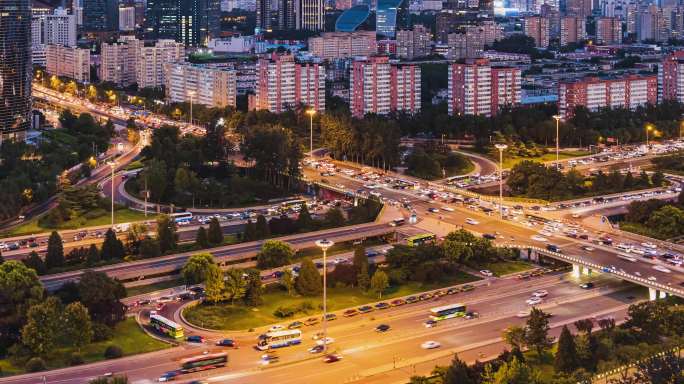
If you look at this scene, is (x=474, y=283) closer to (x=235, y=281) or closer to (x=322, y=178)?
(x=235, y=281)

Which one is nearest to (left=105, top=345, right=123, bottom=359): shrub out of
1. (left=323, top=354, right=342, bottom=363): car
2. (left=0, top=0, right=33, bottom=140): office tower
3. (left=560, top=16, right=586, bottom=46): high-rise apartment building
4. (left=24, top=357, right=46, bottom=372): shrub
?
(left=24, top=357, right=46, bottom=372): shrub

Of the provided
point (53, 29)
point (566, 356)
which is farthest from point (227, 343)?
point (53, 29)

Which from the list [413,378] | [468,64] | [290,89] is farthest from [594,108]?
[413,378]

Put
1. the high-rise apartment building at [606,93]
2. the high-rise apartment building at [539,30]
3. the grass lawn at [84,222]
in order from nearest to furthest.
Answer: the grass lawn at [84,222]
the high-rise apartment building at [606,93]
the high-rise apartment building at [539,30]

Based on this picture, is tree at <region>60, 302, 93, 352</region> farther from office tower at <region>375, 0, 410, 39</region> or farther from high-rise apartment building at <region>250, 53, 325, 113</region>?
office tower at <region>375, 0, 410, 39</region>

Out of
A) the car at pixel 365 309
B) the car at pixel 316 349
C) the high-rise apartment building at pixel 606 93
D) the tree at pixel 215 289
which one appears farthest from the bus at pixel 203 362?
the high-rise apartment building at pixel 606 93

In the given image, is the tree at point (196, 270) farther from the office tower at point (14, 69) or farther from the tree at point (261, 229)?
the office tower at point (14, 69)
